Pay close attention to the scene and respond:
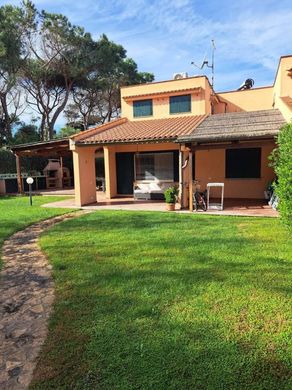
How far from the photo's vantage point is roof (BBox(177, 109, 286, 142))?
1043 cm

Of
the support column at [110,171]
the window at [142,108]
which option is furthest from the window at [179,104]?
the support column at [110,171]

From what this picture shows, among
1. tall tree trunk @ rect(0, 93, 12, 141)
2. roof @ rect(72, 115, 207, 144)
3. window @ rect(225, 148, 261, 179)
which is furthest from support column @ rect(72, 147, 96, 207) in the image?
tall tree trunk @ rect(0, 93, 12, 141)

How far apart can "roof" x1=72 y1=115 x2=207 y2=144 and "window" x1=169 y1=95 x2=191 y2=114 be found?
1.75 feet

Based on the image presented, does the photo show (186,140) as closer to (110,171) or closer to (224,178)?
(224,178)

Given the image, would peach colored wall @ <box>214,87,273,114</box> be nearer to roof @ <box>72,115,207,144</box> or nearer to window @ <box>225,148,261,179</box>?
roof @ <box>72,115,207,144</box>

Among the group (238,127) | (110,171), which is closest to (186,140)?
(238,127)

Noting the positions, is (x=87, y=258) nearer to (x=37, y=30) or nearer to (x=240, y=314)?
(x=240, y=314)

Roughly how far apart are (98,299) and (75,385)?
1.63 meters

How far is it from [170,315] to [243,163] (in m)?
12.2

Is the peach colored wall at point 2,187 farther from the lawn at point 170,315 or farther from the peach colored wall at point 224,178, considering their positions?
the lawn at point 170,315

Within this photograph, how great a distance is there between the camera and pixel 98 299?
4363 millimetres

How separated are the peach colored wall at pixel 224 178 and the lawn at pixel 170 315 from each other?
756 cm

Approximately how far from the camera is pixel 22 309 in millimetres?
4250

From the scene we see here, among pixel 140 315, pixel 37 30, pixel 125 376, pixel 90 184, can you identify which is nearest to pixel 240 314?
pixel 140 315
